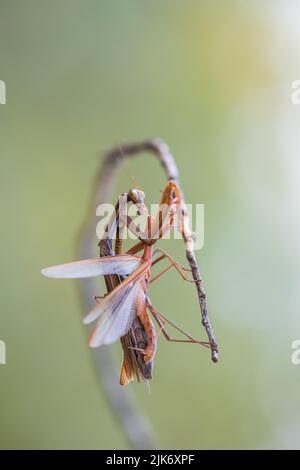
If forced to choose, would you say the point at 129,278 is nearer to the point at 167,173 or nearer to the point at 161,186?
the point at 167,173

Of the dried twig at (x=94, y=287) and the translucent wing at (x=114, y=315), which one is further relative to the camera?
the dried twig at (x=94, y=287)

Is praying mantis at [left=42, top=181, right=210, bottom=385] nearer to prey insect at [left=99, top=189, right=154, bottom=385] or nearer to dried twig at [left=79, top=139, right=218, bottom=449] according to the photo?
prey insect at [left=99, top=189, right=154, bottom=385]

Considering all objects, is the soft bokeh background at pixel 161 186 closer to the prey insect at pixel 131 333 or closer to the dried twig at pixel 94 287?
the dried twig at pixel 94 287

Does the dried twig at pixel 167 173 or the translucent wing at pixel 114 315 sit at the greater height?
the dried twig at pixel 167 173

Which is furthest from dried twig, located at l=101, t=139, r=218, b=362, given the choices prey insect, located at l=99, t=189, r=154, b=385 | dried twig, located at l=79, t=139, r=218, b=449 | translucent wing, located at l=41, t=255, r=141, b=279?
translucent wing, located at l=41, t=255, r=141, b=279

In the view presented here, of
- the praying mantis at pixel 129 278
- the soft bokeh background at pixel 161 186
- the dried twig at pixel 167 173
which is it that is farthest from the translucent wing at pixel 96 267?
the soft bokeh background at pixel 161 186

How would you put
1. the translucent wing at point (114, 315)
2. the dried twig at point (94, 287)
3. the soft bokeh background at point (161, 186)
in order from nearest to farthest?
1. the translucent wing at point (114, 315)
2. the dried twig at point (94, 287)
3. the soft bokeh background at point (161, 186)

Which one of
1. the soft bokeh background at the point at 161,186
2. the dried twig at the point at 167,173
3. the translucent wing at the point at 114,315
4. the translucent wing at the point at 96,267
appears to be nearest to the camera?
the dried twig at the point at 167,173

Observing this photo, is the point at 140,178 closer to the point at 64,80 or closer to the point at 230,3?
the point at 64,80
